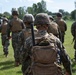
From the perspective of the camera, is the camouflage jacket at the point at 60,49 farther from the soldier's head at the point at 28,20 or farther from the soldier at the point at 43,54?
the soldier's head at the point at 28,20

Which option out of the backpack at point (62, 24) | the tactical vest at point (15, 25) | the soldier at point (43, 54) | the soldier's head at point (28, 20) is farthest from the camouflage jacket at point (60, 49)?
the backpack at point (62, 24)

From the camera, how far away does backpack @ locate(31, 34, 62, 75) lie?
457cm

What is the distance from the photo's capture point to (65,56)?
Answer: 199 inches

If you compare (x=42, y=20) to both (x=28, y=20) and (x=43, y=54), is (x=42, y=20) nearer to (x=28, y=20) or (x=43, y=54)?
(x=43, y=54)

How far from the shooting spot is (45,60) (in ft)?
15.0

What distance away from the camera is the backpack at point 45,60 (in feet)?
15.0

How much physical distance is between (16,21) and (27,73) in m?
8.37

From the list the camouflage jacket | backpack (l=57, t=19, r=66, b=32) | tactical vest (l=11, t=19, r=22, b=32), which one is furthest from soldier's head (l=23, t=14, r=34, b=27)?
backpack (l=57, t=19, r=66, b=32)

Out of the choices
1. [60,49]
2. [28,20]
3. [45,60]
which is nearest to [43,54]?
[45,60]

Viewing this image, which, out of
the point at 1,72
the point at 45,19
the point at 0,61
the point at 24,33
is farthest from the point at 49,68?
the point at 0,61

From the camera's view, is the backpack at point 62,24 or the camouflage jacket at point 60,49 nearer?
the camouflage jacket at point 60,49

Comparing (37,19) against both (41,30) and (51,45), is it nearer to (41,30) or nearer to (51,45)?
(41,30)

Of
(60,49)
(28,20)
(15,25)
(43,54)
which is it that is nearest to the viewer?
(43,54)

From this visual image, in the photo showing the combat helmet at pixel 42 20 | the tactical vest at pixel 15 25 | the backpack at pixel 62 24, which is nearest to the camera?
the combat helmet at pixel 42 20
